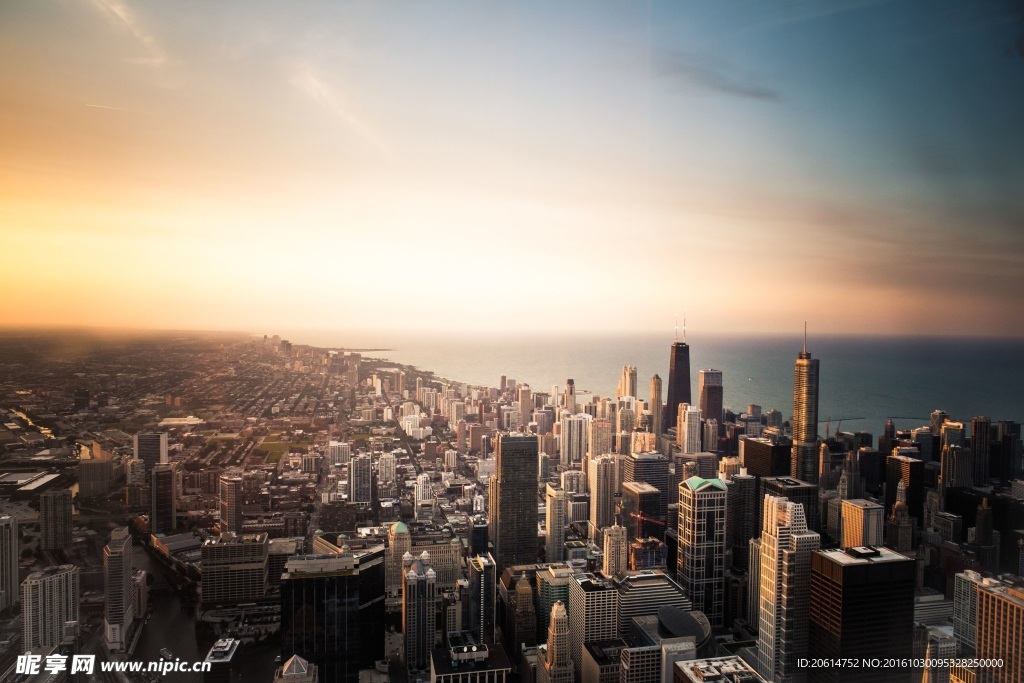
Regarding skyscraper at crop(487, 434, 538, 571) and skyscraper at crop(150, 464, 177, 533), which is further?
skyscraper at crop(487, 434, 538, 571)

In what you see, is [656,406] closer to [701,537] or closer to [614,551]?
[701,537]

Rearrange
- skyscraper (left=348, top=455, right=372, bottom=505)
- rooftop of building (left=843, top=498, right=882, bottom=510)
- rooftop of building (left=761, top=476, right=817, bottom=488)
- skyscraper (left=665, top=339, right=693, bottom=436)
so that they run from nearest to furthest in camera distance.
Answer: rooftop of building (left=843, top=498, right=882, bottom=510)
skyscraper (left=348, top=455, right=372, bottom=505)
rooftop of building (left=761, top=476, right=817, bottom=488)
skyscraper (left=665, top=339, right=693, bottom=436)

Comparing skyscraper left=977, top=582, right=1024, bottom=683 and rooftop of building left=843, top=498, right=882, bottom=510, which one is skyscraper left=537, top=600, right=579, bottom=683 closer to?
rooftop of building left=843, top=498, right=882, bottom=510

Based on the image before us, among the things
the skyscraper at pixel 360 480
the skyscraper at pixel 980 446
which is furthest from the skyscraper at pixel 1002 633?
the skyscraper at pixel 360 480

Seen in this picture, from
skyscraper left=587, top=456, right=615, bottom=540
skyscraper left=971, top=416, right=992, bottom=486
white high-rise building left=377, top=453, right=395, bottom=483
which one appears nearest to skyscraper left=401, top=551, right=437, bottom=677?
white high-rise building left=377, top=453, right=395, bottom=483

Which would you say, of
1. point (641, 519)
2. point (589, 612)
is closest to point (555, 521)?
point (641, 519)

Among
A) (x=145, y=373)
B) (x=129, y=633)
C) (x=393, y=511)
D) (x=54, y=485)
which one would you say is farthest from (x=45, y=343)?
(x=393, y=511)
